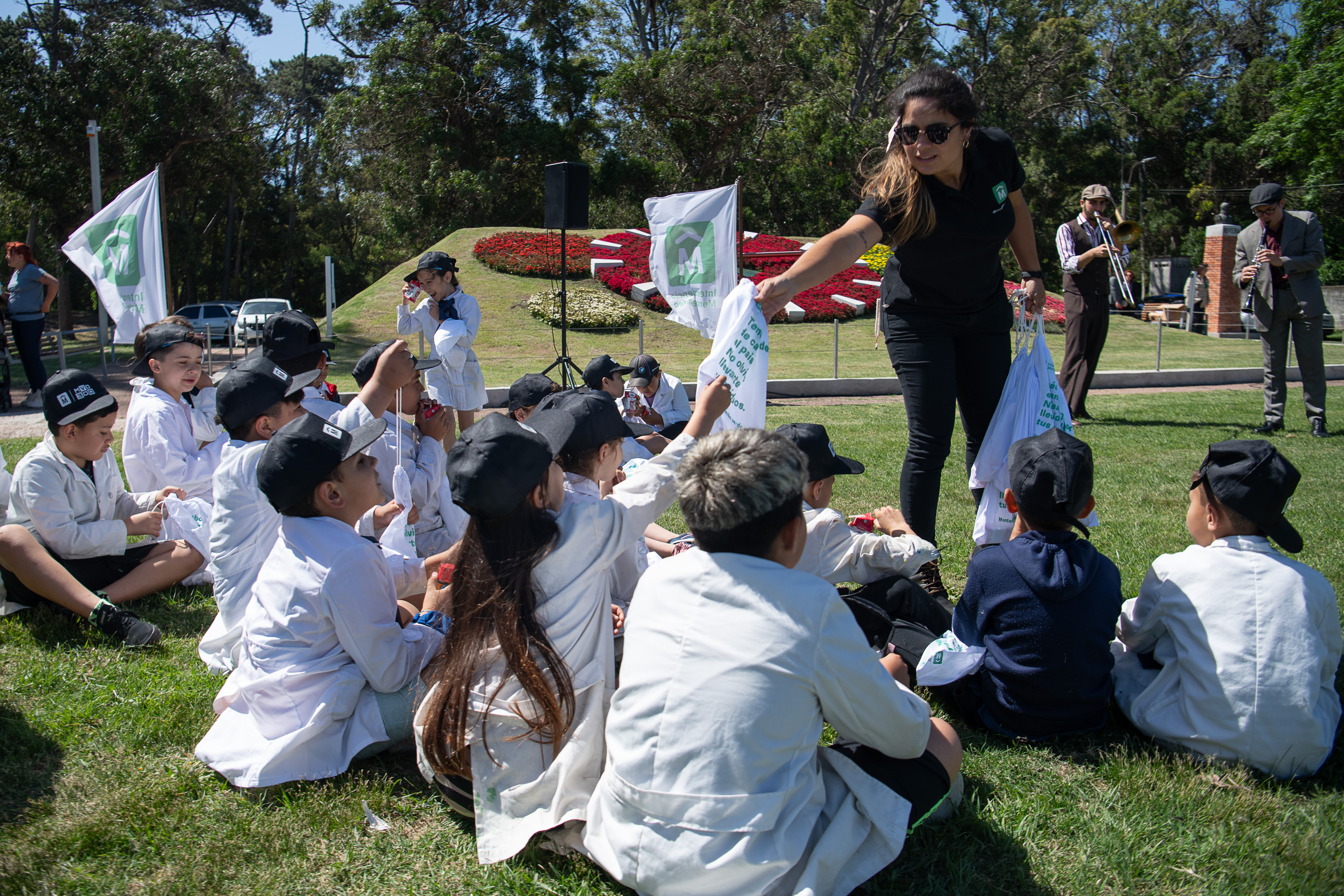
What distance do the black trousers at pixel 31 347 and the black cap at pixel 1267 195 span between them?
13.1m

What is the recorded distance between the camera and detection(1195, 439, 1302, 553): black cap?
2611mm

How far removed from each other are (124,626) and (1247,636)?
4.13 m

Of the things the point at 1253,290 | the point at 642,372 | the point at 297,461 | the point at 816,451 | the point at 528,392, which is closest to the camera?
the point at 297,461

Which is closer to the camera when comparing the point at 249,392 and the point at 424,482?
the point at 249,392

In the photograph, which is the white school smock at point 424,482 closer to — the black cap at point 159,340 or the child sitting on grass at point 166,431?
the child sitting on grass at point 166,431

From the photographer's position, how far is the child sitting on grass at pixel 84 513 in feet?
13.2

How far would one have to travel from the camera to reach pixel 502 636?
231cm

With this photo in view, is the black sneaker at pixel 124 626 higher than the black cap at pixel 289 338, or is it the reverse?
the black cap at pixel 289 338

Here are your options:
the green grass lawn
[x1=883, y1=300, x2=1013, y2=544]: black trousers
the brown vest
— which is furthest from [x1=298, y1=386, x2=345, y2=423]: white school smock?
the brown vest

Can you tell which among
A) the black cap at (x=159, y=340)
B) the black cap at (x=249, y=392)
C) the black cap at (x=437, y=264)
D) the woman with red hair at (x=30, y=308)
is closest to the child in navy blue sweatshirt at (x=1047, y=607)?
the black cap at (x=249, y=392)

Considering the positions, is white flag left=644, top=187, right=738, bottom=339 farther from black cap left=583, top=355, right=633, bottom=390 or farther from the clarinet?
the clarinet

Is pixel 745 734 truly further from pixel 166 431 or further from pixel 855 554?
pixel 166 431

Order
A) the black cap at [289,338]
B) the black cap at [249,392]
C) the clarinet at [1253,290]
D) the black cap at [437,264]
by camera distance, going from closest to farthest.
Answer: the black cap at [249,392]
the black cap at [289,338]
the clarinet at [1253,290]
the black cap at [437,264]

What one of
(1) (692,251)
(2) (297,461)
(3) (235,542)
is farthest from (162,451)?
(1) (692,251)
